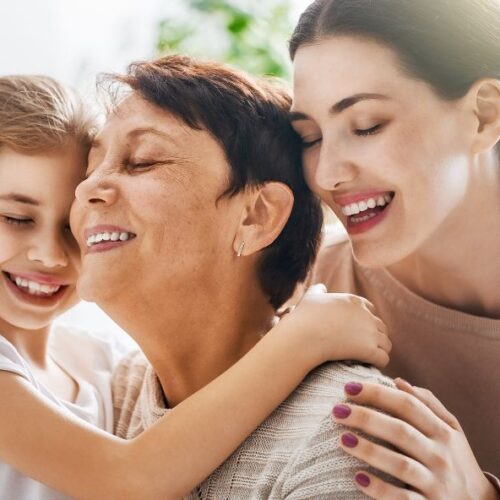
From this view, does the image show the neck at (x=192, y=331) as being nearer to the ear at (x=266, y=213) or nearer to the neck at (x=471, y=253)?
the ear at (x=266, y=213)

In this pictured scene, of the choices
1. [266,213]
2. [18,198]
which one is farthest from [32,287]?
[266,213]

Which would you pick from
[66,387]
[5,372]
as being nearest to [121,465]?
[5,372]

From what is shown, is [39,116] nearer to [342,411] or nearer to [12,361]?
[12,361]

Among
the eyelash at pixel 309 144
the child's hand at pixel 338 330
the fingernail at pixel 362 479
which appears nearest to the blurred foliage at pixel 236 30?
the eyelash at pixel 309 144

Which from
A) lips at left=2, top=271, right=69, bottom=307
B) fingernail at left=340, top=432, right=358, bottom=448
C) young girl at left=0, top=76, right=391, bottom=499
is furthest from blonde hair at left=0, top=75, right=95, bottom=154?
fingernail at left=340, top=432, right=358, bottom=448

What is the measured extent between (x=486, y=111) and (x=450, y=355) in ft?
2.03

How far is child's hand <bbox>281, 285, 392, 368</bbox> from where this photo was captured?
1.62 m

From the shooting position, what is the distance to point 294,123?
1.85m

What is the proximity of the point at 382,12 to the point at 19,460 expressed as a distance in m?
1.20

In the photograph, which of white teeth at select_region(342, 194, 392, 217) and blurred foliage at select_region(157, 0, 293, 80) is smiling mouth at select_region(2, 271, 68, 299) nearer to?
white teeth at select_region(342, 194, 392, 217)

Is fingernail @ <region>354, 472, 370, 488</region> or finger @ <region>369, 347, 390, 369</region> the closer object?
fingernail @ <region>354, 472, 370, 488</region>

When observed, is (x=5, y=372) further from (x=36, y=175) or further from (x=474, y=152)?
(x=474, y=152)

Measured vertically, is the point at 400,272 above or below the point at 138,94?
below

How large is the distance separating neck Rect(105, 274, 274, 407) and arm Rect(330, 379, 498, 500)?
47cm
